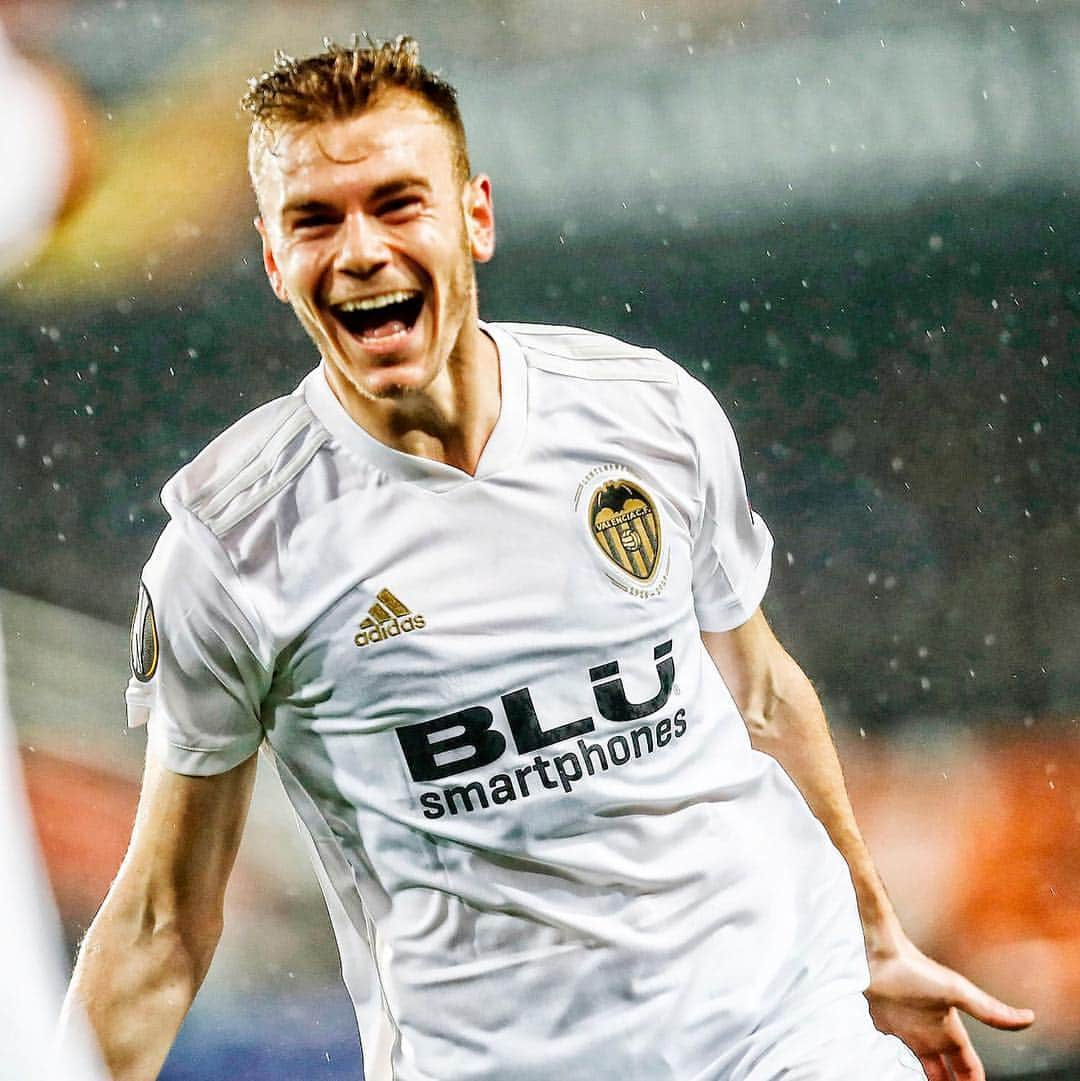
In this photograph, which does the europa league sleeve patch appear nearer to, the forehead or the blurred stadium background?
the forehead

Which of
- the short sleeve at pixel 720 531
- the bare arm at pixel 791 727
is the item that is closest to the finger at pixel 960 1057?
the bare arm at pixel 791 727

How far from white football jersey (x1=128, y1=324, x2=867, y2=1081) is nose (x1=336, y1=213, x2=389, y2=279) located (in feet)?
0.36

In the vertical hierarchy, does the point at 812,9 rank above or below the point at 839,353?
above

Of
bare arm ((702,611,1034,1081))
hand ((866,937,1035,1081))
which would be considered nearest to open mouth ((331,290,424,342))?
bare arm ((702,611,1034,1081))

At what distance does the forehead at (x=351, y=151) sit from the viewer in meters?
1.02

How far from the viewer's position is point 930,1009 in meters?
→ 1.31

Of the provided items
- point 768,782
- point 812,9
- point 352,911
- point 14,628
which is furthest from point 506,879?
point 812,9

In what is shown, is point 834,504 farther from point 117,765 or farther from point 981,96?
point 117,765

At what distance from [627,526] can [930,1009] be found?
54 cm

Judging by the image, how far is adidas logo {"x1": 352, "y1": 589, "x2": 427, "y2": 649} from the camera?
3.46 ft

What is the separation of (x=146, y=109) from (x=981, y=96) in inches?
34.5

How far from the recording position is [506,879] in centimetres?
107

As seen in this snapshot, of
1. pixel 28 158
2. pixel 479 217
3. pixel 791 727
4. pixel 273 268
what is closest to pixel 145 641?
pixel 273 268

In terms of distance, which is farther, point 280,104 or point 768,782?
point 768,782
